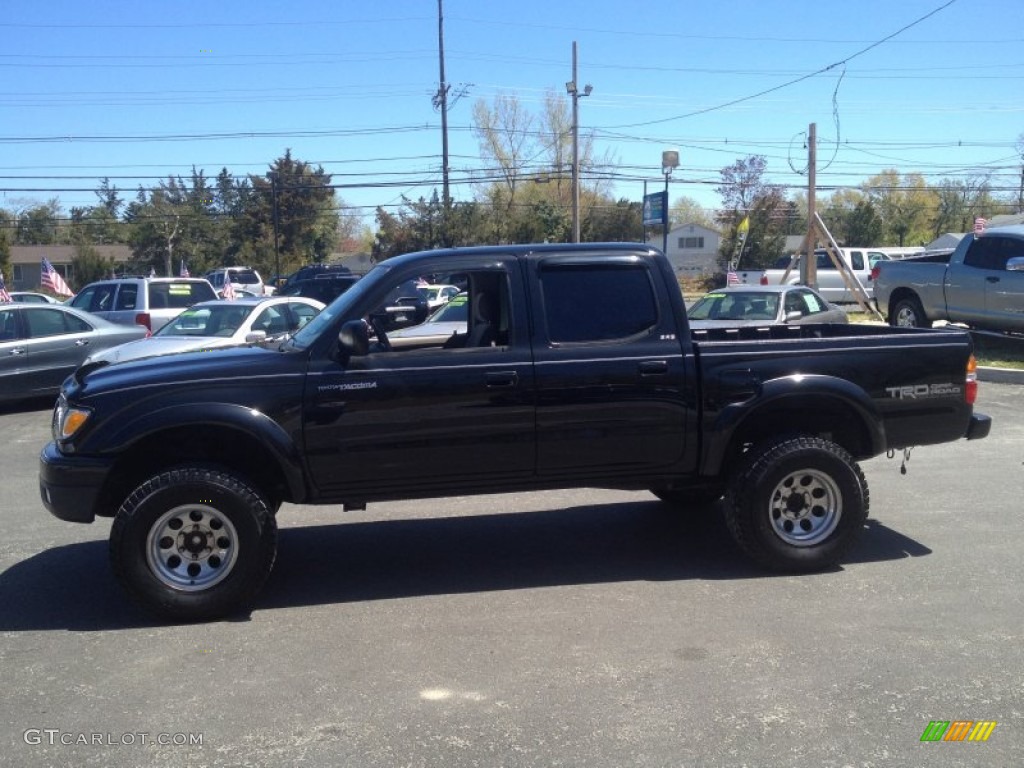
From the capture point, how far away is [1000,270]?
49.4 feet

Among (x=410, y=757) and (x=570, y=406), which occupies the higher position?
(x=570, y=406)

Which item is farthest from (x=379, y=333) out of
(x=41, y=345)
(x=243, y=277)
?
(x=243, y=277)

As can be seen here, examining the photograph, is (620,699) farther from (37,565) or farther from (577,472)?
(37,565)

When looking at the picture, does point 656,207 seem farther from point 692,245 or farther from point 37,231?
point 37,231

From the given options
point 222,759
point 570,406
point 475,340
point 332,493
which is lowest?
point 222,759

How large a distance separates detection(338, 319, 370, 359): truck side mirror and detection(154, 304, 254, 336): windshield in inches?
309

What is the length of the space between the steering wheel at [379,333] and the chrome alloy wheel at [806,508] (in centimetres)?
250

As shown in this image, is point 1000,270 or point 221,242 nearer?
point 1000,270

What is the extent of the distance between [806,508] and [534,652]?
215cm

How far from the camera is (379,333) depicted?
223 inches

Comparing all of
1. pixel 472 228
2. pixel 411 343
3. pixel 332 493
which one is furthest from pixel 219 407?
pixel 472 228

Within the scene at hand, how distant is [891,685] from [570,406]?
7.25 feet

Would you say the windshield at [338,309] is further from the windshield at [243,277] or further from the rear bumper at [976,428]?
the windshield at [243,277]

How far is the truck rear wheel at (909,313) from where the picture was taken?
659 inches
